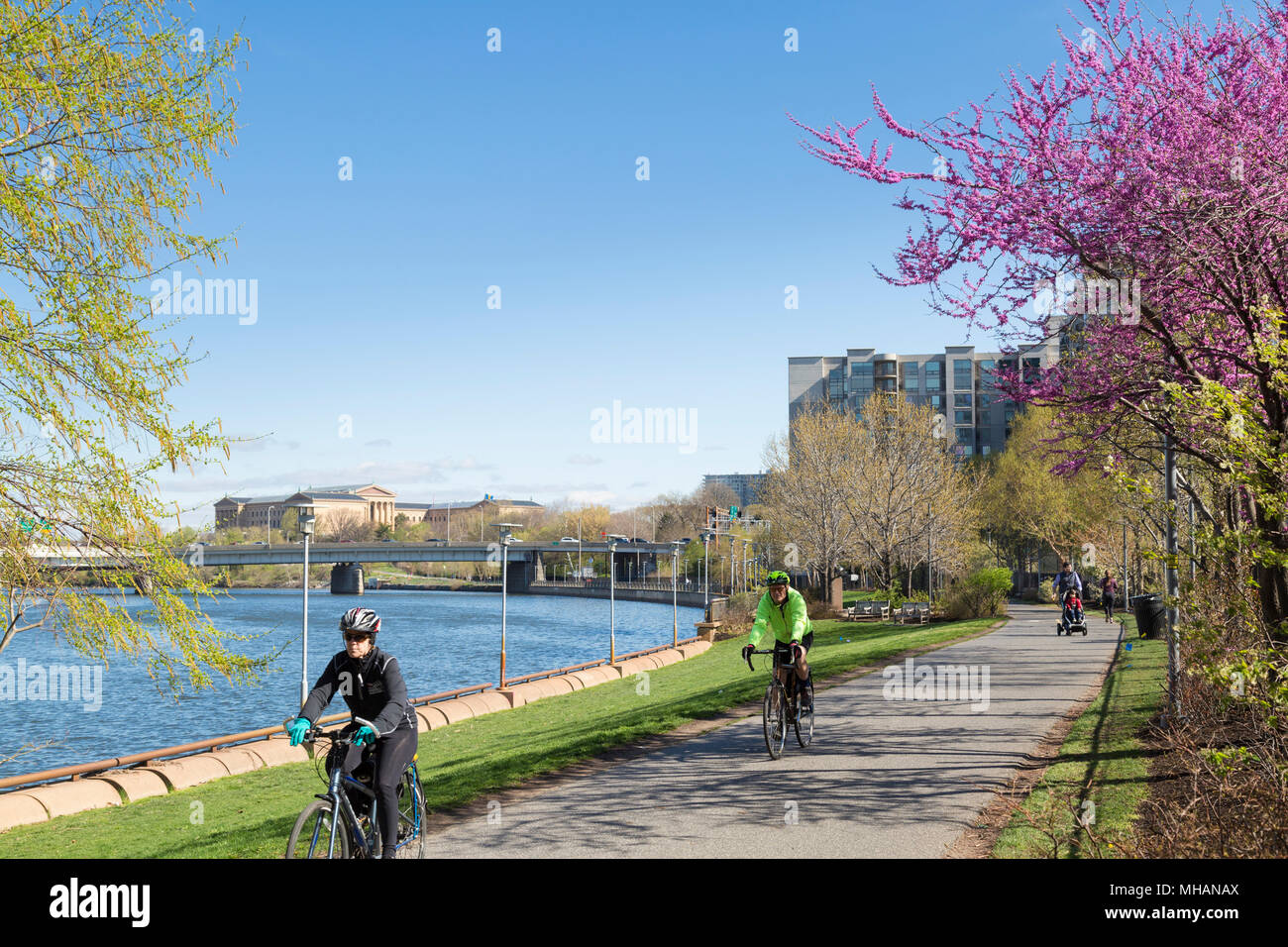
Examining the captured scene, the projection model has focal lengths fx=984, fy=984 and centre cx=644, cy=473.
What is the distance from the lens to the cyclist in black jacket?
5875 mm

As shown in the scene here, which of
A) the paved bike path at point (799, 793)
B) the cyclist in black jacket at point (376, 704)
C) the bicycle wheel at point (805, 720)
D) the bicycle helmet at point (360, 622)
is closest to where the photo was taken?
the cyclist in black jacket at point (376, 704)

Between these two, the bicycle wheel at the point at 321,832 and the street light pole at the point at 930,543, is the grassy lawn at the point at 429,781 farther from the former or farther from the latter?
the street light pole at the point at 930,543

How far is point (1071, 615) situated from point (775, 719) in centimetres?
2059

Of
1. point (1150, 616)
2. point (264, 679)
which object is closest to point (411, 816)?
point (1150, 616)

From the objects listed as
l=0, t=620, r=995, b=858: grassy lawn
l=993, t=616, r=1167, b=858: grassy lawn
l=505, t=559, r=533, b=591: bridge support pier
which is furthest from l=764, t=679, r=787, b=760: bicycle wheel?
l=505, t=559, r=533, b=591: bridge support pier

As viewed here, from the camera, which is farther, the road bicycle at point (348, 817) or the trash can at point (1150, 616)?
the trash can at point (1150, 616)

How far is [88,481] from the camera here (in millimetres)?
8875

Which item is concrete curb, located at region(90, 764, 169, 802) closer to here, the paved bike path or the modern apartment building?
the paved bike path

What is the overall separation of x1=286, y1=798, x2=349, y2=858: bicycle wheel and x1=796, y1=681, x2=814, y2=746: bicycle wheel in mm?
6698

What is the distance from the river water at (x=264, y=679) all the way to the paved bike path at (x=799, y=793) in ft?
10.9

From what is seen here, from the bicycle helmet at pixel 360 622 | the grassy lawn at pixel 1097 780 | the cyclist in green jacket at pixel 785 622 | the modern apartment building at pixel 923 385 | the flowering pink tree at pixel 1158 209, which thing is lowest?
the grassy lawn at pixel 1097 780

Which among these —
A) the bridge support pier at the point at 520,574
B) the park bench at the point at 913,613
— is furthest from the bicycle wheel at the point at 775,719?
the bridge support pier at the point at 520,574

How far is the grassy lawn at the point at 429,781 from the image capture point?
9.97 metres
